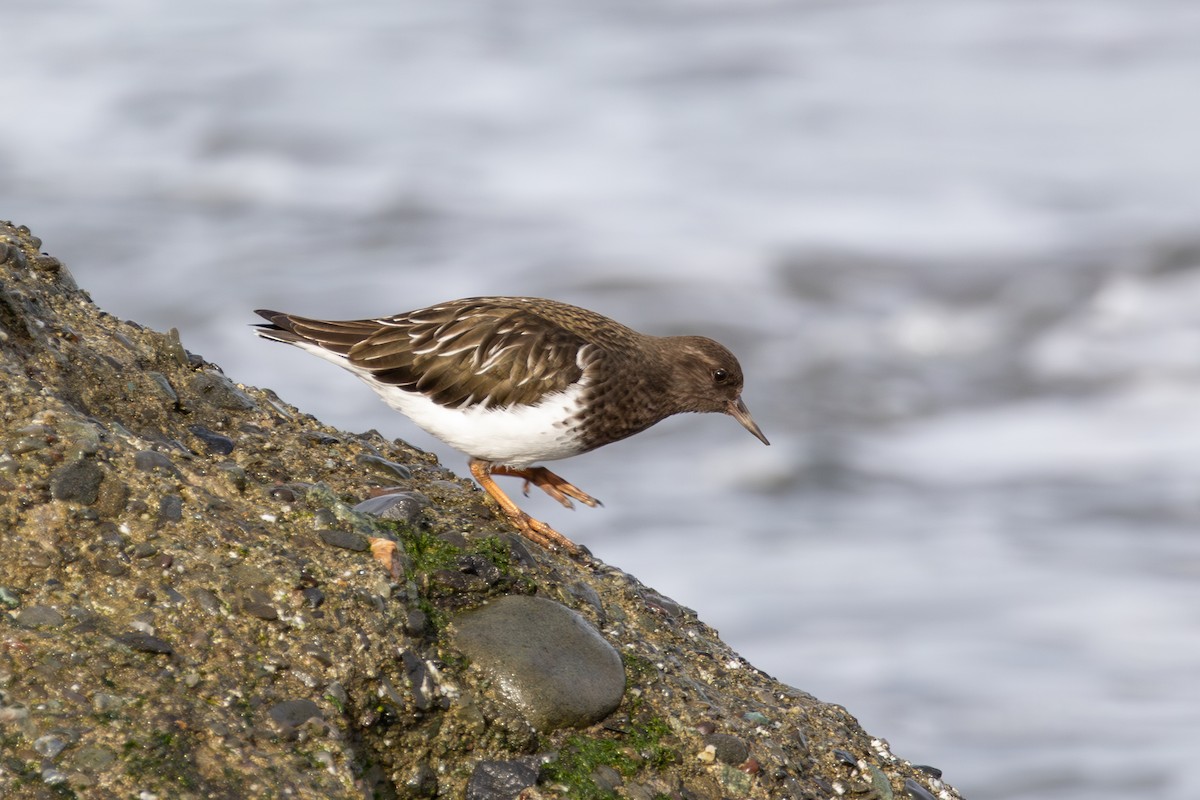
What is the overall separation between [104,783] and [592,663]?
4.15ft

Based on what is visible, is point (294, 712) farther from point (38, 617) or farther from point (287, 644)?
point (38, 617)

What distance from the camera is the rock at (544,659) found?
3303 millimetres

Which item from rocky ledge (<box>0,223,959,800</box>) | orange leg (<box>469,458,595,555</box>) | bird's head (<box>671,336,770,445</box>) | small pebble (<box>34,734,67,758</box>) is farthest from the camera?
bird's head (<box>671,336,770,445</box>)

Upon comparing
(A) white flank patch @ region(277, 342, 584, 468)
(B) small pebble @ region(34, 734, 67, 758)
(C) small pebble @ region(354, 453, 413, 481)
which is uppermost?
(A) white flank patch @ region(277, 342, 584, 468)

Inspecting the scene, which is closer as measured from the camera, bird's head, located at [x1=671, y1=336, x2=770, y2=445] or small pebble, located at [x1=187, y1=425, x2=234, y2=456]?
small pebble, located at [x1=187, y1=425, x2=234, y2=456]

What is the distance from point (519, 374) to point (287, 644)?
192 cm

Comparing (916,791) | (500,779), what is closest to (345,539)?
(500,779)

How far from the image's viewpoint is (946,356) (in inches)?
468

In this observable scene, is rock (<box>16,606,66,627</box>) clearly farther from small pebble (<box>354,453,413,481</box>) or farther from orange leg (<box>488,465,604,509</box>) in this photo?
orange leg (<box>488,465,604,509</box>)

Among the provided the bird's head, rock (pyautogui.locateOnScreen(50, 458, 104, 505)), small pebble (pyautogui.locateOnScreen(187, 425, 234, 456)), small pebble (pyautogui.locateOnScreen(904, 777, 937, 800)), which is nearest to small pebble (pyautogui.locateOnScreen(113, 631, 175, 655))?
rock (pyautogui.locateOnScreen(50, 458, 104, 505))

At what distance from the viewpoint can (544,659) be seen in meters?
3.39

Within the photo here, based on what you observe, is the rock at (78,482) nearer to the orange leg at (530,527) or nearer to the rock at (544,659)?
the rock at (544,659)

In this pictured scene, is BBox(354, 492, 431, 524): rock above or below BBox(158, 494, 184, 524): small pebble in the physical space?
above

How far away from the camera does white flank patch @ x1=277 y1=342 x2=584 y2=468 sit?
15.5 feet
